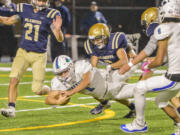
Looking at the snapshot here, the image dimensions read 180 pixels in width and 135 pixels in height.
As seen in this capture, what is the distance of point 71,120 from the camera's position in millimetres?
7117

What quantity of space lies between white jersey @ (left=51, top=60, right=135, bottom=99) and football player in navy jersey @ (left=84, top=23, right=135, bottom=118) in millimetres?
427

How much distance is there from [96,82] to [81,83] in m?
0.32

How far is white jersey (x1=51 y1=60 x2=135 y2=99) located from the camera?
6.34m

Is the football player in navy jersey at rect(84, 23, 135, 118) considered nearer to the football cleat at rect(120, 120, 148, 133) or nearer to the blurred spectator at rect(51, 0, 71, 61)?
the football cleat at rect(120, 120, 148, 133)

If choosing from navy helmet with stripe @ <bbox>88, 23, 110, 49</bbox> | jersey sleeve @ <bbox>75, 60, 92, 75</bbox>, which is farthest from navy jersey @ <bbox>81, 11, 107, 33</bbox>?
jersey sleeve @ <bbox>75, 60, 92, 75</bbox>

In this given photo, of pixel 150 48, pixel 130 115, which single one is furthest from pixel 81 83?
pixel 130 115

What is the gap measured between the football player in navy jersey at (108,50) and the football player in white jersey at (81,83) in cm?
52

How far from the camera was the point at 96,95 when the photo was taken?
652 cm

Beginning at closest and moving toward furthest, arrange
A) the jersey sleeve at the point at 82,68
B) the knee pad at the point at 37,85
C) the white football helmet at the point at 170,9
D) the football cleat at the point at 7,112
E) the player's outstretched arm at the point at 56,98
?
the white football helmet at the point at 170,9 → the player's outstretched arm at the point at 56,98 → the jersey sleeve at the point at 82,68 → the football cleat at the point at 7,112 → the knee pad at the point at 37,85

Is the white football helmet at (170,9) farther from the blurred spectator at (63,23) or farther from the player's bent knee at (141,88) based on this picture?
the blurred spectator at (63,23)

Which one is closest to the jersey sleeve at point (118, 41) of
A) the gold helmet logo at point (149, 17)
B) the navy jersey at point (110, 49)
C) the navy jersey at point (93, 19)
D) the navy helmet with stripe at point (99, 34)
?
the navy jersey at point (110, 49)

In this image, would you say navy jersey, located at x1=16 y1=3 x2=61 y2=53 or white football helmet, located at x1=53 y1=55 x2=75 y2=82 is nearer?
white football helmet, located at x1=53 y1=55 x2=75 y2=82

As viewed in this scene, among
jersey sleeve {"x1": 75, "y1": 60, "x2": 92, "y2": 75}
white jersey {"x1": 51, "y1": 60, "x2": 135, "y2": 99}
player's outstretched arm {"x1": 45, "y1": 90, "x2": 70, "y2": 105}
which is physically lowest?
player's outstretched arm {"x1": 45, "y1": 90, "x2": 70, "y2": 105}

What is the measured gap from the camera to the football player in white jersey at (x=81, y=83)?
6.20 m
